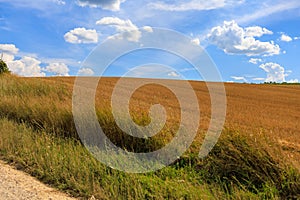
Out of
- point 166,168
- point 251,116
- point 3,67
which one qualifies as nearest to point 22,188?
point 166,168

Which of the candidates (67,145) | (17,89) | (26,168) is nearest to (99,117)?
(67,145)

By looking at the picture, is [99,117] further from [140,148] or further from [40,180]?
[40,180]

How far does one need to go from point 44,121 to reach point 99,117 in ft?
5.81

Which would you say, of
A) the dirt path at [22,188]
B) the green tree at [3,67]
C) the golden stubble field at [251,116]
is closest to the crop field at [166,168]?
the golden stubble field at [251,116]

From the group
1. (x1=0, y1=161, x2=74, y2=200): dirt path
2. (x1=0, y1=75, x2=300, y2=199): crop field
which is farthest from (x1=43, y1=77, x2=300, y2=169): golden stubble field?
(x1=0, y1=161, x2=74, y2=200): dirt path

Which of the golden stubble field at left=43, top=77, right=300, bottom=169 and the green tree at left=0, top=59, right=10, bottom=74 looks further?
the green tree at left=0, top=59, right=10, bottom=74

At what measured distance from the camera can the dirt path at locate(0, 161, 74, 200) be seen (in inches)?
211

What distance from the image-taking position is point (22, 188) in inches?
225

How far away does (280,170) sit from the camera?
5.92 meters

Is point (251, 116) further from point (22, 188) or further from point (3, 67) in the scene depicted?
point (3, 67)

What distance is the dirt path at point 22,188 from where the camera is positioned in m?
5.37

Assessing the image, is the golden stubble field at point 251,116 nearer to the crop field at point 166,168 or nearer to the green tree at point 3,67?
the crop field at point 166,168

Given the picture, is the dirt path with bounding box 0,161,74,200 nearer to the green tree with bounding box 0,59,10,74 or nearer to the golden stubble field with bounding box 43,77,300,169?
the golden stubble field with bounding box 43,77,300,169

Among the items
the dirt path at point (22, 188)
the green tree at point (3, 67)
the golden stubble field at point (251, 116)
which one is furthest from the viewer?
the green tree at point (3, 67)
